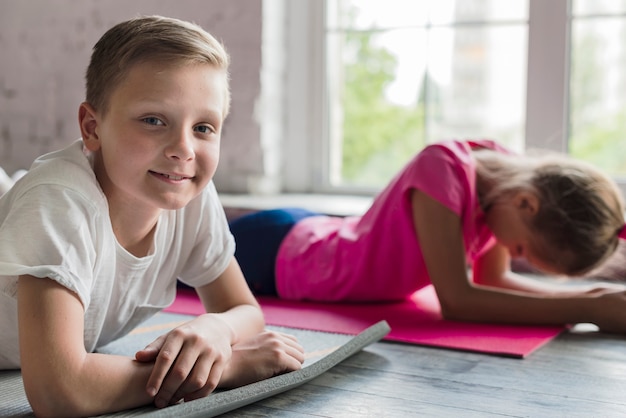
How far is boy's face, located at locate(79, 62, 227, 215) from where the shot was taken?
3.74 feet

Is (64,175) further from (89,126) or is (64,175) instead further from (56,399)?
(56,399)

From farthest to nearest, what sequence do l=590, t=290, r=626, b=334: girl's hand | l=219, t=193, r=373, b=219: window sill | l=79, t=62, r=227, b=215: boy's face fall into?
1. l=219, t=193, r=373, b=219: window sill
2. l=590, t=290, r=626, b=334: girl's hand
3. l=79, t=62, r=227, b=215: boy's face

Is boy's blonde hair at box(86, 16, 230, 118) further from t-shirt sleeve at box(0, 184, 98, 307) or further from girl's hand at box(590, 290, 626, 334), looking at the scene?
girl's hand at box(590, 290, 626, 334)

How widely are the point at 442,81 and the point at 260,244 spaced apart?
1.10 metres

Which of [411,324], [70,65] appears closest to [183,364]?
[411,324]

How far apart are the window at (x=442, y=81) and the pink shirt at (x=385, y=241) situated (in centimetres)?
78

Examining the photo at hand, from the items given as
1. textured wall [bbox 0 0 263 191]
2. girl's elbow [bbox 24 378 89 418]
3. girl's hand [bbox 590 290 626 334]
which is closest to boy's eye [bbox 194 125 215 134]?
girl's elbow [bbox 24 378 89 418]

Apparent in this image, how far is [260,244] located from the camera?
2137 mm

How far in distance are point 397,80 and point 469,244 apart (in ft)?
3.89

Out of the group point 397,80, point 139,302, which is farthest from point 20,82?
point 139,302

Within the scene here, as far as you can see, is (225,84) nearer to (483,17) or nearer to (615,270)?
(615,270)

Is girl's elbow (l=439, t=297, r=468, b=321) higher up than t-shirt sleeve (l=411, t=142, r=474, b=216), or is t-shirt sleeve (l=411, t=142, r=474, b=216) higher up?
t-shirt sleeve (l=411, t=142, r=474, b=216)

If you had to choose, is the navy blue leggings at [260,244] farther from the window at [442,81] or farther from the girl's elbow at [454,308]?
the window at [442,81]

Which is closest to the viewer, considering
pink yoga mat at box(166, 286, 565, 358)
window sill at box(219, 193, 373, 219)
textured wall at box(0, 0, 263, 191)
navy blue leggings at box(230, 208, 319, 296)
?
pink yoga mat at box(166, 286, 565, 358)
